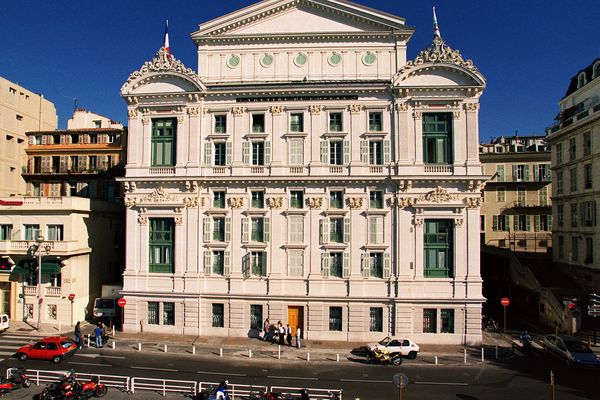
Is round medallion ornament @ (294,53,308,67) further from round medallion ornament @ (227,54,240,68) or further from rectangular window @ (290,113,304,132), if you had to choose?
round medallion ornament @ (227,54,240,68)

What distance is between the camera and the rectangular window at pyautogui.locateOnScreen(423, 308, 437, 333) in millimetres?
33219

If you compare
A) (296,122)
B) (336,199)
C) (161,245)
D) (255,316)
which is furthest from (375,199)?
(161,245)

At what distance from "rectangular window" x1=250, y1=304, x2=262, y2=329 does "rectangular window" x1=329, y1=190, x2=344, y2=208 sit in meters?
10.6

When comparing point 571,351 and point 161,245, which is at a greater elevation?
point 161,245

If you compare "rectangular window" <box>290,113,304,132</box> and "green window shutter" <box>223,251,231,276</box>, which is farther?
"rectangular window" <box>290,113,304,132</box>

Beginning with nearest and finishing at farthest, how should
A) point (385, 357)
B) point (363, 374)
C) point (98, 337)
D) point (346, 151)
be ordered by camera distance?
point (363, 374) < point (385, 357) < point (98, 337) < point (346, 151)

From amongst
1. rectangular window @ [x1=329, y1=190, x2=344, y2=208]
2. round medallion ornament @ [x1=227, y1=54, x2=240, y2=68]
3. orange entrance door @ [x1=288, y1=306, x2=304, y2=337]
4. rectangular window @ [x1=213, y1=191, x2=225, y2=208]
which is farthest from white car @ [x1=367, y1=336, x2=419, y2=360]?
round medallion ornament @ [x1=227, y1=54, x2=240, y2=68]

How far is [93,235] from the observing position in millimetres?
40844

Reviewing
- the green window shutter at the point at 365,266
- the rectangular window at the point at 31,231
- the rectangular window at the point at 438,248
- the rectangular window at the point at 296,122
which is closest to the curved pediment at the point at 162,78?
the rectangular window at the point at 296,122

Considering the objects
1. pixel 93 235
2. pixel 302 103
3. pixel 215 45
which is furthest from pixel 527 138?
pixel 93 235

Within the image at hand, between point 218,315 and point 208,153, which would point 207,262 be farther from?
point 208,153

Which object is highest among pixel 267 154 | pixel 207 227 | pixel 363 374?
pixel 267 154

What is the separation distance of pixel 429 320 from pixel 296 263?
11798mm

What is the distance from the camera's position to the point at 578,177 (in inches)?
1738
